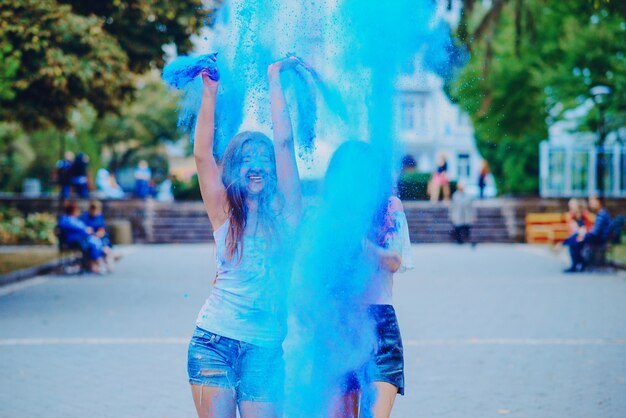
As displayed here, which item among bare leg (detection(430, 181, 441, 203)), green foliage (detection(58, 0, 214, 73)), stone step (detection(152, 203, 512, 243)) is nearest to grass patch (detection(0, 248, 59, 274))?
stone step (detection(152, 203, 512, 243))

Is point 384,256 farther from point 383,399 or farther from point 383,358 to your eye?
point 383,399

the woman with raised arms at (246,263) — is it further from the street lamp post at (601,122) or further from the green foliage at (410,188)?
the street lamp post at (601,122)

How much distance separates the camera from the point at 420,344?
924 centimetres

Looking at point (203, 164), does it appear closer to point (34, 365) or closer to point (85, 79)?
point (34, 365)

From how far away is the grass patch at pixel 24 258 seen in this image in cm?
1746

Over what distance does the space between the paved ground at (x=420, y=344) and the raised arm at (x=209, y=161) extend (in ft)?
10.3

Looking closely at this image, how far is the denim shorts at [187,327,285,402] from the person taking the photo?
132 inches

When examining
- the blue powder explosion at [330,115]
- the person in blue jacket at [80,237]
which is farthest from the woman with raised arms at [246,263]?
the person in blue jacket at [80,237]

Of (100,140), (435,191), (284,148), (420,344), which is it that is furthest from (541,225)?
(100,140)

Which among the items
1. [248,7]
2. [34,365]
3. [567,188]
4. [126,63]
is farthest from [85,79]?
[567,188]

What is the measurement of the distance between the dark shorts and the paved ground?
106 inches

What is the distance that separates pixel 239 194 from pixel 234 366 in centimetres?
68

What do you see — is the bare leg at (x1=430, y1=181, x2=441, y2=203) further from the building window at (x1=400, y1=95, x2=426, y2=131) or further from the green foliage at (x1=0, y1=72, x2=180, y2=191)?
the building window at (x1=400, y1=95, x2=426, y2=131)

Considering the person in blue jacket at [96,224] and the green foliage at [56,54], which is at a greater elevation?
the green foliage at [56,54]
